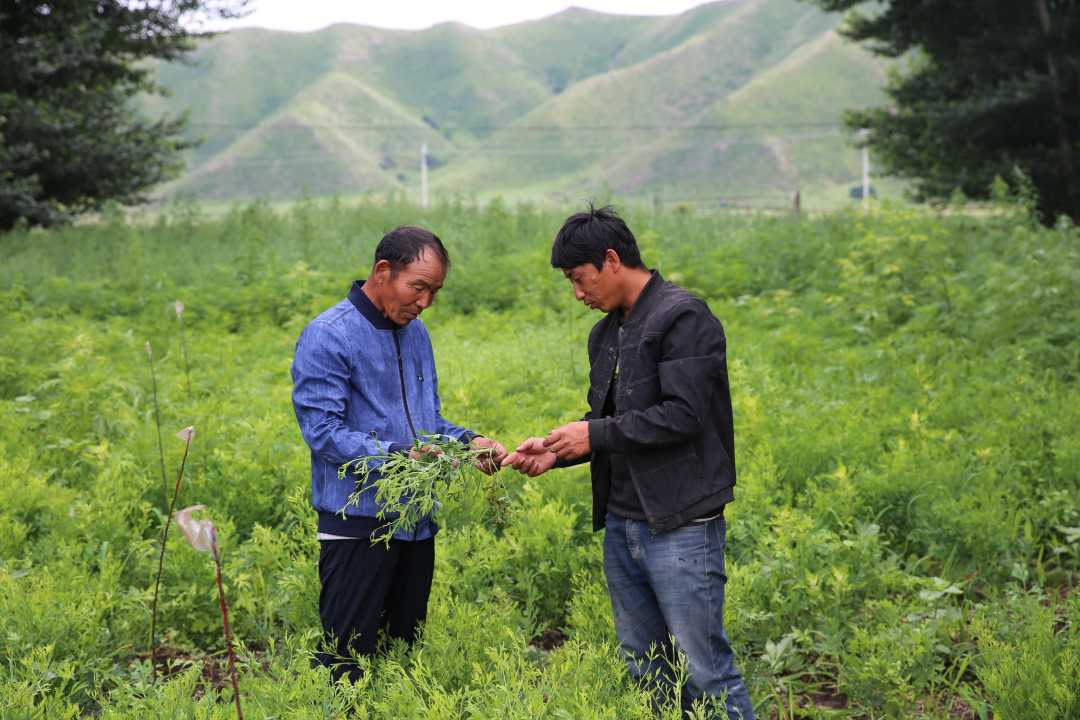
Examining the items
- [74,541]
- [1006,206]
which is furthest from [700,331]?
[1006,206]

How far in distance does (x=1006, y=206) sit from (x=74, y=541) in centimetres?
1115

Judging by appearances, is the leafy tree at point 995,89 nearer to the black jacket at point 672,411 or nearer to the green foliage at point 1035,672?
the green foliage at point 1035,672

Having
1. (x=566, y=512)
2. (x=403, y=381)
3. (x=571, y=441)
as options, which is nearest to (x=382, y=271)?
(x=403, y=381)

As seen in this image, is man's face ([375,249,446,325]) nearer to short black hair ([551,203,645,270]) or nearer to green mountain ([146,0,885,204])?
short black hair ([551,203,645,270])

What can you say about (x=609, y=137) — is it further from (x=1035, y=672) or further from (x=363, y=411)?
(x=363, y=411)

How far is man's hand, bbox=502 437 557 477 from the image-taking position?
3350mm

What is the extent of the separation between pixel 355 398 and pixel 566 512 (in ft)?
7.73

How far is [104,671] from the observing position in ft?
13.7

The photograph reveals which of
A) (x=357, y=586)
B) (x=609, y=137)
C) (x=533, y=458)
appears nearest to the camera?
(x=533, y=458)

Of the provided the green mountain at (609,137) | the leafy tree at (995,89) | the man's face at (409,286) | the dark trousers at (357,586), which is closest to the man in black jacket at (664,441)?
the man's face at (409,286)

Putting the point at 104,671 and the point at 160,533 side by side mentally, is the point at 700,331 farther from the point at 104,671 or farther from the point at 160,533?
the point at 160,533

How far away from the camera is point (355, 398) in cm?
350

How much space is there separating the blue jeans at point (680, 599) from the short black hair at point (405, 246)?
116 centimetres

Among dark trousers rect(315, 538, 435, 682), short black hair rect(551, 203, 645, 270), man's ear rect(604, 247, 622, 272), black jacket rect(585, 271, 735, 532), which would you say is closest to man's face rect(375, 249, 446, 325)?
short black hair rect(551, 203, 645, 270)
